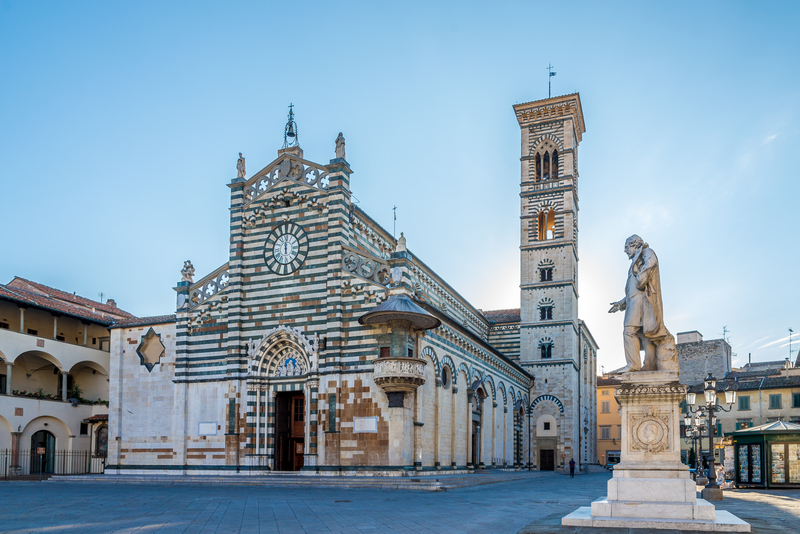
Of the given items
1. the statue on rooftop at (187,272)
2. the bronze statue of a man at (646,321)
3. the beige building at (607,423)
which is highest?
the statue on rooftop at (187,272)

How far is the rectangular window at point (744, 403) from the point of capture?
51.0 metres

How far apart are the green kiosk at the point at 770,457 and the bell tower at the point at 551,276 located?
22944 mm

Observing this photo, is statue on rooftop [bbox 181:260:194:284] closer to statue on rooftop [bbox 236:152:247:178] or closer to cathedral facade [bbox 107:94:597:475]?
cathedral facade [bbox 107:94:597:475]

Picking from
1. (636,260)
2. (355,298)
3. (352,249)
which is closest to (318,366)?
(355,298)

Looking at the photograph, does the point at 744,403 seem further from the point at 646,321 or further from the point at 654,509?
the point at 654,509

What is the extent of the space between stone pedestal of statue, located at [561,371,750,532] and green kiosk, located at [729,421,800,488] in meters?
16.6

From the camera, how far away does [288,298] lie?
1225 inches

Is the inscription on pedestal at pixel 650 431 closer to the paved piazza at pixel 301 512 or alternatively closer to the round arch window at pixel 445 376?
the paved piazza at pixel 301 512

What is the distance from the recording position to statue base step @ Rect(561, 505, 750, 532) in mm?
10242

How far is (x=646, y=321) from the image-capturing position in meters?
12.3

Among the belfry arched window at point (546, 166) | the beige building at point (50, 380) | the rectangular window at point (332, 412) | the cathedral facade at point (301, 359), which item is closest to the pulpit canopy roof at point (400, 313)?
the cathedral facade at point (301, 359)

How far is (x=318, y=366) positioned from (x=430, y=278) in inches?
484

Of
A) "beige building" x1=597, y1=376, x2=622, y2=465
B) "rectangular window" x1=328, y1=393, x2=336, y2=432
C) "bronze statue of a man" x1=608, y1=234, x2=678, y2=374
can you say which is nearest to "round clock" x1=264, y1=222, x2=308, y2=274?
"rectangular window" x1=328, y1=393, x2=336, y2=432

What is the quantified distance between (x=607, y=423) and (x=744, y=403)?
25.6 meters
